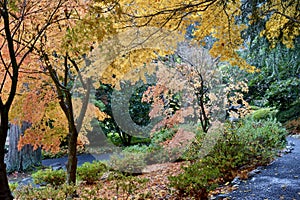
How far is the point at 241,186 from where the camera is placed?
3586 mm

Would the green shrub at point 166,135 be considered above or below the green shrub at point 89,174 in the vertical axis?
above

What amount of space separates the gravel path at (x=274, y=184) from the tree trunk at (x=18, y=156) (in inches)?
302

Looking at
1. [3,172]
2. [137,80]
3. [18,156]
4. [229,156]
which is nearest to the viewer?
[3,172]

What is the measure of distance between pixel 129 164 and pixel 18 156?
14.4ft

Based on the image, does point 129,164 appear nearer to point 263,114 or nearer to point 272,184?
point 272,184

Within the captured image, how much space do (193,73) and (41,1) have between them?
4630 mm

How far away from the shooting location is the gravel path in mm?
3125

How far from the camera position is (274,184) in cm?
351

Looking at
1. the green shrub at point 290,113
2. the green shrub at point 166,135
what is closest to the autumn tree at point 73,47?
the green shrub at point 166,135

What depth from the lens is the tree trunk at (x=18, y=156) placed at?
8984mm

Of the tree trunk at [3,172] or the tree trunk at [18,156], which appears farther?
the tree trunk at [18,156]

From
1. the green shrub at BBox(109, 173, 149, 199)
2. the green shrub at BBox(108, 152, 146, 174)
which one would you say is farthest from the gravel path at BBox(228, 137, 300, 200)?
the green shrub at BBox(108, 152, 146, 174)

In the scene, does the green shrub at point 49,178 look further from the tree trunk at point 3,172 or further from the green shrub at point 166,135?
the tree trunk at point 3,172

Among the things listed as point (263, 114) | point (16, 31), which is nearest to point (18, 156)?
point (16, 31)
